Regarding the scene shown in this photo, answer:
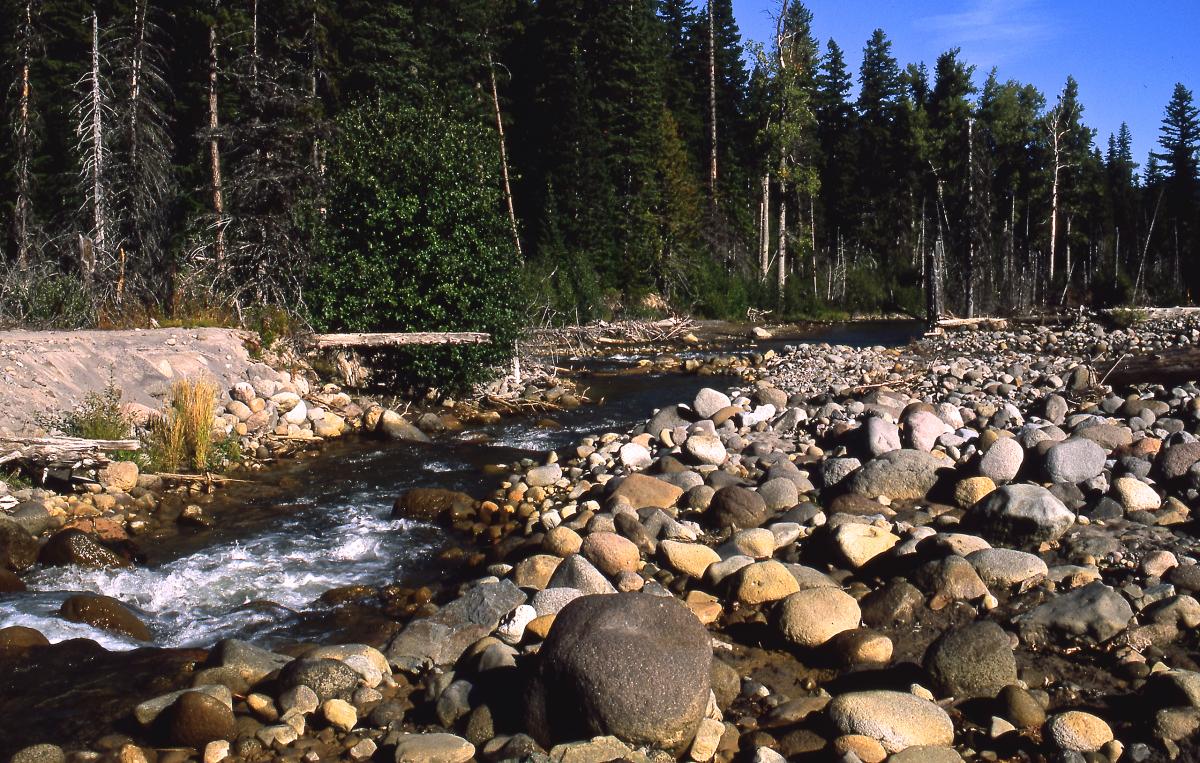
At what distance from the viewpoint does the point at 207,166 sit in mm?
24188

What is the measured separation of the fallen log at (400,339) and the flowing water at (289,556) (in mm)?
2106

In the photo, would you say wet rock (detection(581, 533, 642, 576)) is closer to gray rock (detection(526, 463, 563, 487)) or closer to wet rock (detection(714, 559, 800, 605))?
wet rock (detection(714, 559, 800, 605))

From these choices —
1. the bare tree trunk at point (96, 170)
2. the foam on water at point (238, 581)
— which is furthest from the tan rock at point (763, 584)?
the bare tree trunk at point (96, 170)

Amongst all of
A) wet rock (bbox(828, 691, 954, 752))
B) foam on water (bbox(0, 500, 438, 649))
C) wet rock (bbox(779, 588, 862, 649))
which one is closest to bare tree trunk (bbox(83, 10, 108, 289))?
foam on water (bbox(0, 500, 438, 649))

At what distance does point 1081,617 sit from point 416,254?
1119 cm

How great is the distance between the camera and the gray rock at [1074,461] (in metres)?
7.95

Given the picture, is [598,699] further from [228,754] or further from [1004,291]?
[1004,291]

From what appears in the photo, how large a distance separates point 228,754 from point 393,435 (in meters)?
8.19

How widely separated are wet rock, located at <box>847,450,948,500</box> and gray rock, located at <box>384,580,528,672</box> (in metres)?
3.61

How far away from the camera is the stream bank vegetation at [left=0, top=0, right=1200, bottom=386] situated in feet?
48.5

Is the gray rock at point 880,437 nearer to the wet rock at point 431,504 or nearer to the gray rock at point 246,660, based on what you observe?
the wet rock at point 431,504

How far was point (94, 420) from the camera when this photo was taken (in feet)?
31.7

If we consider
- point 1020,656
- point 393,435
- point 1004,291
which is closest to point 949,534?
point 1020,656


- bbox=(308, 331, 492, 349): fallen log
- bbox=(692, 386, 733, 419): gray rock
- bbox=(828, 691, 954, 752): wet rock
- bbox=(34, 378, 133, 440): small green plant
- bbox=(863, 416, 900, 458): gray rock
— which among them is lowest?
bbox=(828, 691, 954, 752): wet rock
